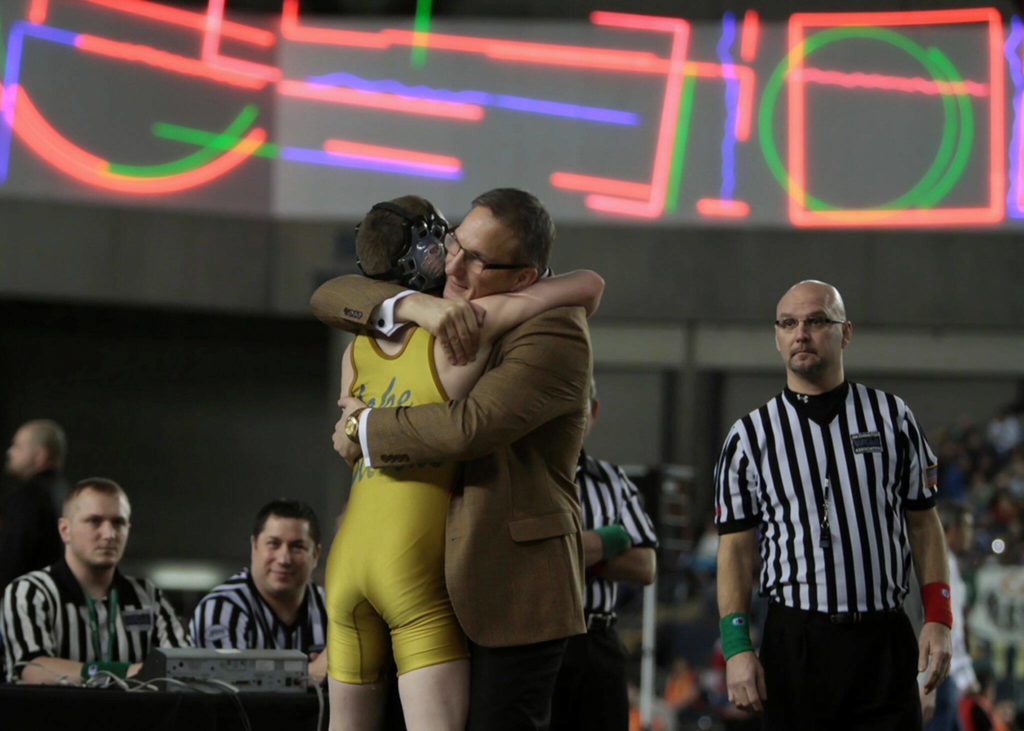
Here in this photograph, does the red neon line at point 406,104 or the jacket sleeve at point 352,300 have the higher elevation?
the red neon line at point 406,104

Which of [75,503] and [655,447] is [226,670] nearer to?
[75,503]

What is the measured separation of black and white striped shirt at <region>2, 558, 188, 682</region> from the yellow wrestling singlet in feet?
6.91

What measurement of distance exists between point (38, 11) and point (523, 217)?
33.5 feet

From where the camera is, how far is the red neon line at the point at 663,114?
12.5 metres

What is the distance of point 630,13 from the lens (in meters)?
12.8

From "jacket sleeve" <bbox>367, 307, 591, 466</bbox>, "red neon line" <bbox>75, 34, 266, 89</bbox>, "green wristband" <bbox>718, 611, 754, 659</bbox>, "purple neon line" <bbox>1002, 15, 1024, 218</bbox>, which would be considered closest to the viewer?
"jacket sleeve" <bbox>367, 307, 591, 466</bbox>

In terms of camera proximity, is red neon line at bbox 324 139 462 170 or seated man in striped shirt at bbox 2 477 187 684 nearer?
seated man in striped shirt at bbox 2 477 187 684

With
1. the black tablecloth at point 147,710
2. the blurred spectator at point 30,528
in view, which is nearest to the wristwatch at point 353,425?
the black tablecloth at point 147,710

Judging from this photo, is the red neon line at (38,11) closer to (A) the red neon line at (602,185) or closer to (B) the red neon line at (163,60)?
(B) the red neon line at (163,60)

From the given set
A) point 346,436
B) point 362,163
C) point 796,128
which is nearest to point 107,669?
point 346,436

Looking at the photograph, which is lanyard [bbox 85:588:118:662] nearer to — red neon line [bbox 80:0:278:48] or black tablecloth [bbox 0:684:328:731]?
black tablecloth [bbox 0:684:328:731]

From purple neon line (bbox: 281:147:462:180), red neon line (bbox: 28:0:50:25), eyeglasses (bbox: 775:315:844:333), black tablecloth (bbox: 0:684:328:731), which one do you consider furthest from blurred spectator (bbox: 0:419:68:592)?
purple neon line (bbox: 281:147:462:180)

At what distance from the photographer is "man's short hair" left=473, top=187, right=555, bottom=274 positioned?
257 centimetres

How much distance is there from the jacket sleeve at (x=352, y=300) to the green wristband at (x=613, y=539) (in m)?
1.78
